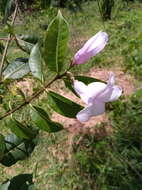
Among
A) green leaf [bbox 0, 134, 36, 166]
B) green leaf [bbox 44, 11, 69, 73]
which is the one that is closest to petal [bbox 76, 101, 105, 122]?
green leaf [bbox 44, 11, 69, 73]

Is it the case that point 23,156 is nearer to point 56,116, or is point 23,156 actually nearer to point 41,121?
point 41,121

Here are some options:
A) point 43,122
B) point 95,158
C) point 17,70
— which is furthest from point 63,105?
point 95,158

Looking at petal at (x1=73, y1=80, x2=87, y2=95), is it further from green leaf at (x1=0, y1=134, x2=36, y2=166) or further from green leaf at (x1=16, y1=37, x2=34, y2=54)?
green leaf at (x1=0, y1=134, x2=36, y2=166)

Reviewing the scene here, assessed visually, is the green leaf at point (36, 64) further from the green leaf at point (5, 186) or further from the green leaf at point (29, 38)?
the green leaf at point (5, 186)

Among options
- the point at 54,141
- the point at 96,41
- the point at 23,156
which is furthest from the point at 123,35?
the point at 96,41

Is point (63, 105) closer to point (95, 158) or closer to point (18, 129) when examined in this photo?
point (18, 129)

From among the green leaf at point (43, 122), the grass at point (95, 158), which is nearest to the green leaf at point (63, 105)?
the green leaf at point (43, 122)
